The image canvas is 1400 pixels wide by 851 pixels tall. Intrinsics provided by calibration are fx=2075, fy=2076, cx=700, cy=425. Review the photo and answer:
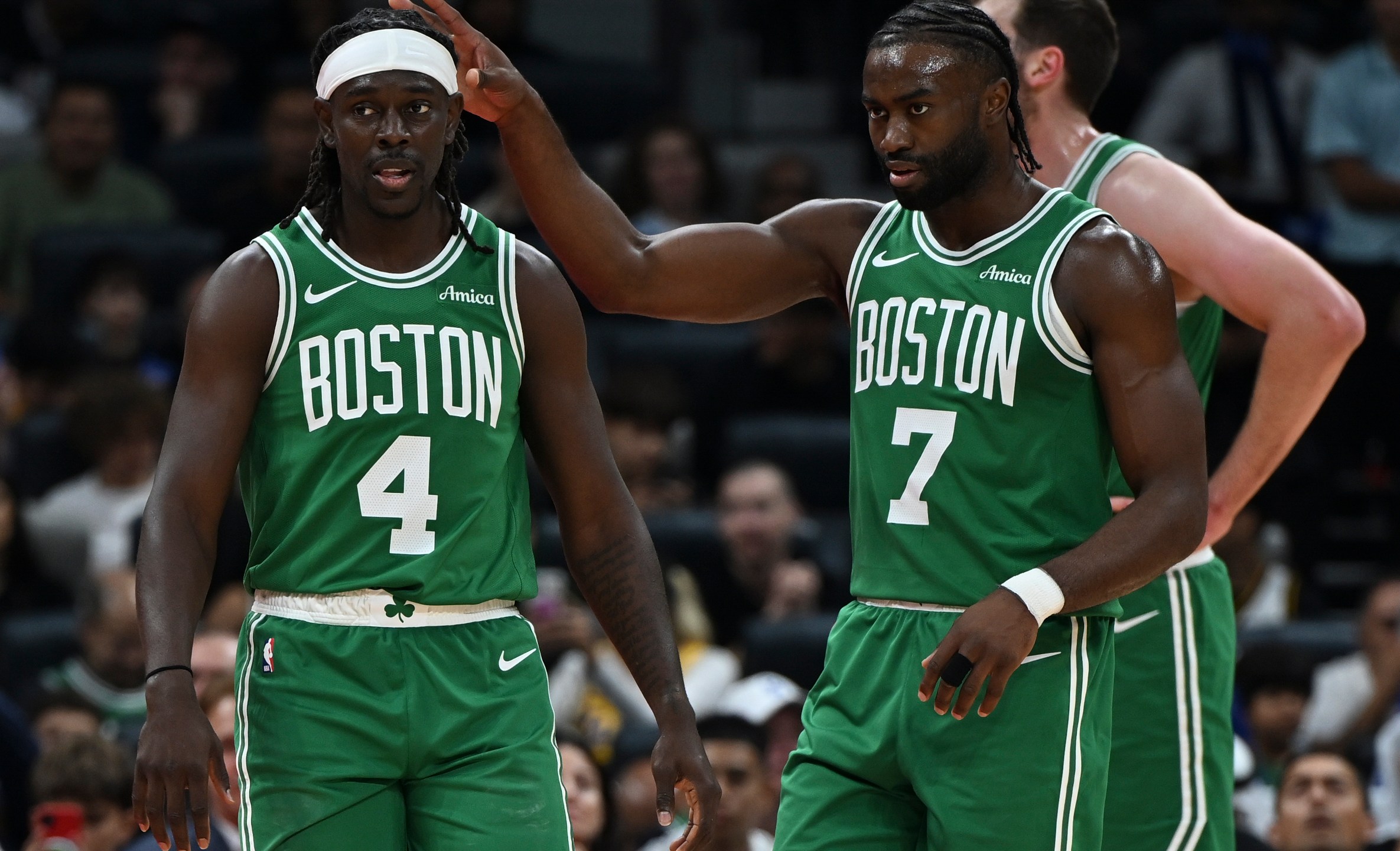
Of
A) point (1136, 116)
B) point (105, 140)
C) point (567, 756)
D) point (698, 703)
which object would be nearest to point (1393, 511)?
point (1136, 116)

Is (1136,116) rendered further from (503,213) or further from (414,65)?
(414,65)

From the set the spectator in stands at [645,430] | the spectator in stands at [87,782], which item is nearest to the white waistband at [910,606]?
the spectator in stands at [87,782]

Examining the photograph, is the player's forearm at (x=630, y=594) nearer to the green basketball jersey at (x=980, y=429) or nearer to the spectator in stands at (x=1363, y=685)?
the green basketball jersey at (x=980, y=429)

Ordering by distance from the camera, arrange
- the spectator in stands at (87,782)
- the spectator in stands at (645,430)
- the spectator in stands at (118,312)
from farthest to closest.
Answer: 1. the spectator in stands at (118,312)
2. the spectator in stands at (645,430)
3. the spectator in stands at (87,782)

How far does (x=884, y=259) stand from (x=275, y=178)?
6392mm

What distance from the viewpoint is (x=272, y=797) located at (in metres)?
3.27

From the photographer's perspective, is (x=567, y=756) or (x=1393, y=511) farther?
(x=1393, y=511)

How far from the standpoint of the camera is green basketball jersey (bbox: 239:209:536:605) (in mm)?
3346

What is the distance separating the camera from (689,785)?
11.4 feet

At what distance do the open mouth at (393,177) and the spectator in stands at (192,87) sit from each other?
762 cm

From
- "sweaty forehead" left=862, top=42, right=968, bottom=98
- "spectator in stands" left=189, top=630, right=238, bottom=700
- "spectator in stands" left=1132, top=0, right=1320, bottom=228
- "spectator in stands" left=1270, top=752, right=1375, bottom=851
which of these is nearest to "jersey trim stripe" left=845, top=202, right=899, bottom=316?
"sweaty forehead" left=862, top=42, right=968, bottom=98

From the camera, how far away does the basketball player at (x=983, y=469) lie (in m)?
3.41

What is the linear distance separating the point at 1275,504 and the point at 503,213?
140 inches

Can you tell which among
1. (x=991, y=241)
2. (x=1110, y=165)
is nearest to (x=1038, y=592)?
(x=991, y=241)
